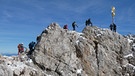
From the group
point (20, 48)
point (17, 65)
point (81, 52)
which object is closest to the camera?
point (17, 65)

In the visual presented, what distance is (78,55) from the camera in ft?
158

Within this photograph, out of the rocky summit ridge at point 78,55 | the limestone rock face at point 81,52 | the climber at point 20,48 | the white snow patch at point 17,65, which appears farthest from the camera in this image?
the climber at point 20,48

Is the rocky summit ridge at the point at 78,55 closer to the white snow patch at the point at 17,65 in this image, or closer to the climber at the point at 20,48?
the white snow patch at the point at 17,65

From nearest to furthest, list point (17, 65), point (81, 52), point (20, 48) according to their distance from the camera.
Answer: point (17, 65)
point (20, 48)
point (81, 52)

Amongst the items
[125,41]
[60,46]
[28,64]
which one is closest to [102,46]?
[125,41]

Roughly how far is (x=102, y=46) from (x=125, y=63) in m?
5.62

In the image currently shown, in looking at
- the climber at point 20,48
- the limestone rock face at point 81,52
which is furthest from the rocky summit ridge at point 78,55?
the climber at point 20,48

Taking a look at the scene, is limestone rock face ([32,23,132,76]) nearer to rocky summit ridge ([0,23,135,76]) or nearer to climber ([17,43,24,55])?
rocky summit ridge ([0,23,135,76])

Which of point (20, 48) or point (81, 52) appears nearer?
point (20, 48)

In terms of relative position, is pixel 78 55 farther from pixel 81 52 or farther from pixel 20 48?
pixel 20 48

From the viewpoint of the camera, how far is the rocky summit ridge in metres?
43.5

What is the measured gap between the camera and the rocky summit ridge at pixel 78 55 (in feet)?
143

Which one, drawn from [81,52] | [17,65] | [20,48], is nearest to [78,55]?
[81,52]

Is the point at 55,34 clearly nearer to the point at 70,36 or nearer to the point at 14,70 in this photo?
the point at 70,36
